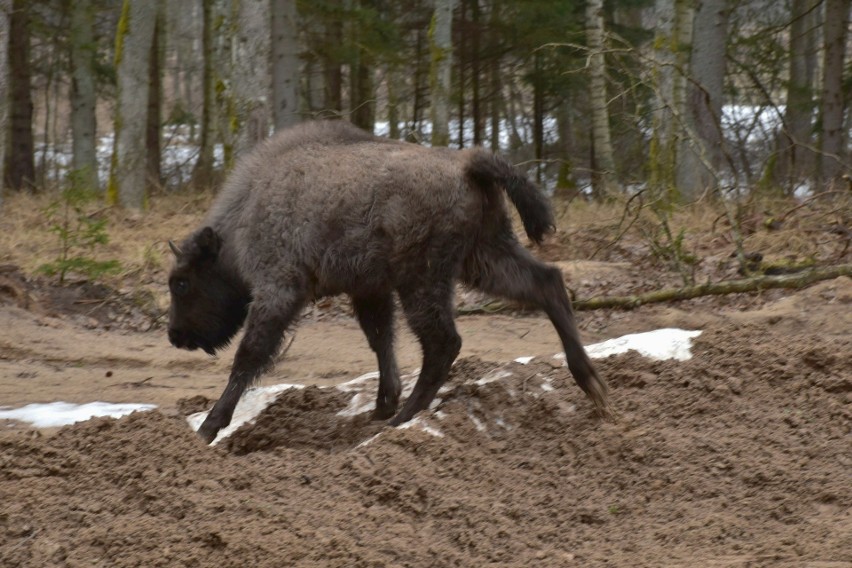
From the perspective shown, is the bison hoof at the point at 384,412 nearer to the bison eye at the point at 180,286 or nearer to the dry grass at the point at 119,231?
the bison eye at the point at 180,286

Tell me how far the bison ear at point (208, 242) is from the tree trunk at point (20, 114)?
1289 centimetres

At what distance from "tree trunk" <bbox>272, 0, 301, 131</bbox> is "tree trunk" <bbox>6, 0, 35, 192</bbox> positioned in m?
5.62

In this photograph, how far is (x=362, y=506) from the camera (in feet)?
14.6

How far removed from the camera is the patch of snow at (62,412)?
6727mm

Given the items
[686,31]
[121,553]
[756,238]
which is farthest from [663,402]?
[686,31]

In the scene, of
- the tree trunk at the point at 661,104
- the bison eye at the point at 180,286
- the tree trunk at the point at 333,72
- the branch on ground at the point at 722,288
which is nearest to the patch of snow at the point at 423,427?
the bison eye at the point at 180,286

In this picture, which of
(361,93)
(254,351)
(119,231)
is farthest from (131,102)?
(254,351)

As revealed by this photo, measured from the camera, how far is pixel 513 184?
231 inches

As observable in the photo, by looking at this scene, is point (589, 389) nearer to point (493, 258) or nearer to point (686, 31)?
point (493, 258)

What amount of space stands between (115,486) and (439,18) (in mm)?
10439

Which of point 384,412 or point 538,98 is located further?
point 538,98

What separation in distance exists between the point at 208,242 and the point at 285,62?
8.88m

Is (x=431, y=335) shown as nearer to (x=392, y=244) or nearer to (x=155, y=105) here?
(x=392, y=244)

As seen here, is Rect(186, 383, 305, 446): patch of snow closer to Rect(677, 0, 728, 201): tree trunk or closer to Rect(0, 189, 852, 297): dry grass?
Rect(0, 189, 852, 297): dry grass
